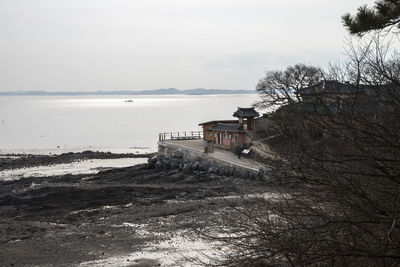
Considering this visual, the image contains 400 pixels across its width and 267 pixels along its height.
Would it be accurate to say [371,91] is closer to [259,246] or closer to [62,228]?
[259,246]

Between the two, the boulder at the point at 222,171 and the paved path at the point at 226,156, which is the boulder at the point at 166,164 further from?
the boulder at the point at 222,171

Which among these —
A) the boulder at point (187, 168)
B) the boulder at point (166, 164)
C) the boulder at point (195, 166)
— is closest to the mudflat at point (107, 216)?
the boulder at point (187, 168)

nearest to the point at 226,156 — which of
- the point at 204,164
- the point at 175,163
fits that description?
the point at 204,164

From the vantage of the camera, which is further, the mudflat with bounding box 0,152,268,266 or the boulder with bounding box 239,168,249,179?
the boulder with bounding box 239,168,249,179

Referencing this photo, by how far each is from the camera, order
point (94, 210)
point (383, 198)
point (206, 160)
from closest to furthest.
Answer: point (383, 198) → point (94, 210) → point (206, 160)

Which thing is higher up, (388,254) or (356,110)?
(356,110)

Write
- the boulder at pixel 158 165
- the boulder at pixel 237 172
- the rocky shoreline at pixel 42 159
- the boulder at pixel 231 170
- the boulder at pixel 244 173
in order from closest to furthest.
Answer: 1. the boulder at pixel 244 173
2. the boulder at pixel 237 172
3. the boulder at pixel 231 170
4. the boulder at pixel 158 165
5. the rocky shoreline at pixel 42 159

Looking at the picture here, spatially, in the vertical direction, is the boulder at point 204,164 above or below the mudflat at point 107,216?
above

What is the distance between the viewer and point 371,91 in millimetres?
7086

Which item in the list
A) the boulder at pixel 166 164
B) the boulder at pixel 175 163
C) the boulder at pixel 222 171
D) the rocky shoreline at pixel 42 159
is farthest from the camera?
the rocky shoreline at pixel 42 159

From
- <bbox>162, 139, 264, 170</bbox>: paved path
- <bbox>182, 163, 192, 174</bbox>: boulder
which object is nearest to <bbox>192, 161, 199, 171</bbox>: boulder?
<bbox>182, 163, 192, 174</bbox>: boulder

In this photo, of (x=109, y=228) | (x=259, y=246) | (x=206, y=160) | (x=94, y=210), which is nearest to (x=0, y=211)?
(x=94, y=210)

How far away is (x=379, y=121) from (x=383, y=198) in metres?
1.08

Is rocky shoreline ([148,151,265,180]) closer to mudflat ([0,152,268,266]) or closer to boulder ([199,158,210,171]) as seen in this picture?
boulder ([199,158,210,171])
